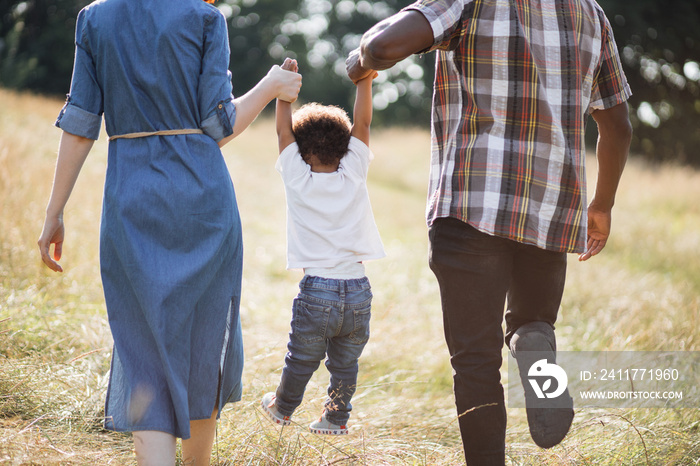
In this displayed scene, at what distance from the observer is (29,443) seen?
192 centimetres

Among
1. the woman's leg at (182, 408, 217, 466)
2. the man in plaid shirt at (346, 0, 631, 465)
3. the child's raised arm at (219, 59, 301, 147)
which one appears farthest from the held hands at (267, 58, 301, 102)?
the woman's leg at (182, 408, 217, 466)

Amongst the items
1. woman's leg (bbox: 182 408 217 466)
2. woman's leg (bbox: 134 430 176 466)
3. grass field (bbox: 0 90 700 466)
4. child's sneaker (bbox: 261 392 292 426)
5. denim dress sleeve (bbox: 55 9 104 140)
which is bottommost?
grass field (bbox: 0 90 700 466)

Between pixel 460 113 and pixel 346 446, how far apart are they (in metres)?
1.34

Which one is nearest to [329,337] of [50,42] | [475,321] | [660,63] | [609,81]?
[475,321]

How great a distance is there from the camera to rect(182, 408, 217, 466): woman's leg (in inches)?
78.1

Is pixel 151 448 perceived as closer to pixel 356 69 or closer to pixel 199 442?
pixel 199 442

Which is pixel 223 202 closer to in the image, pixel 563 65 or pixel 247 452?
pixel 247 452

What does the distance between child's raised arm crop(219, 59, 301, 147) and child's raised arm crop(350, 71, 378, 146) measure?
25 cm

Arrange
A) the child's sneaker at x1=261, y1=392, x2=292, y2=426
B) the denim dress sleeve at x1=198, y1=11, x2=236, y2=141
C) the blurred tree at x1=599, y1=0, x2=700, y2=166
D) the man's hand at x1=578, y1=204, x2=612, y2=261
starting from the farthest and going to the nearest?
the blurred tree at x1=599, y1=0, x2=700, y2=166, the man's hand at x1=578, y1=204, x2=612, y2=261, the child's sneaker at x1=261, y1=392, x2=292, y2=426, the denim dress sleeve at x1=198, y1=11, x2=236, y2=141

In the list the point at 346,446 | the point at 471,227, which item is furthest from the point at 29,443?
the point at 471,227

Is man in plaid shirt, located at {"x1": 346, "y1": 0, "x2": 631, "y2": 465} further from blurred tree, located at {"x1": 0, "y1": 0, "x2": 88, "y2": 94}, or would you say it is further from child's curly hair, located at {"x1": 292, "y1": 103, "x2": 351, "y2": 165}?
blurred tree, located at {"x1": 0, "y1": 0, "x2": 88, "y2": 94}

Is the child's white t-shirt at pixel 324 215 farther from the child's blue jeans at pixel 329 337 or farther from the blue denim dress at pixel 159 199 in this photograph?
the blue denim dress at pixel 159 199

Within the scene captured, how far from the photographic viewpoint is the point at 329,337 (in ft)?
7.30

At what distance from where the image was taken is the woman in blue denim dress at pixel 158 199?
71.1 inches
